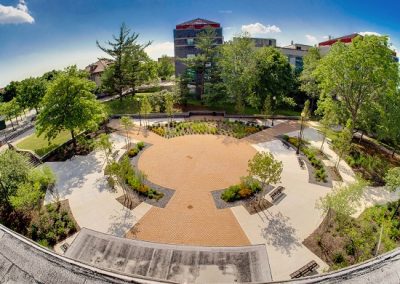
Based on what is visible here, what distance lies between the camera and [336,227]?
21.5 m

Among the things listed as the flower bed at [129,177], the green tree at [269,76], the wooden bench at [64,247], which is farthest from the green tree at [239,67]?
the wooden bench at [64,247]

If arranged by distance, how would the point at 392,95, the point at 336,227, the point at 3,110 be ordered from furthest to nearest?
the point at 3,110 < the point at 392,95 < the point at 336,227

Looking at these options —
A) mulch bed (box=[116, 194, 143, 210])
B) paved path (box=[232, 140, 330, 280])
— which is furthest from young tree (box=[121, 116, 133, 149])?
paved path (box=[232, 140, 330, 280])

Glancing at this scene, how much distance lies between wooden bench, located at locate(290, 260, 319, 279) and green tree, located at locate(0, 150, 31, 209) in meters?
22.3

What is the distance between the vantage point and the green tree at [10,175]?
23016 mm

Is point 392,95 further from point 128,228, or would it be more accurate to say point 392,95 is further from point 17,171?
point 17,171

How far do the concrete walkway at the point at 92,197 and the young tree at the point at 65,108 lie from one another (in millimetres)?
4033

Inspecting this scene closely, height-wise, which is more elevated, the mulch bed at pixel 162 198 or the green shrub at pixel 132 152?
the green shrub at pixel 132 152

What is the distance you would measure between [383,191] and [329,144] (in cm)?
1092

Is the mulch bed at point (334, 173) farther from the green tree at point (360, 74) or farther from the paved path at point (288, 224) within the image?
the green tree at point (360, 74)

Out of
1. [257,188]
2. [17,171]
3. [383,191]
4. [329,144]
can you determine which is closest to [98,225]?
[17,171]

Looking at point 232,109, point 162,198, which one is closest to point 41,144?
point 162,198

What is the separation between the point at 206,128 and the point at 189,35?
84.6ft

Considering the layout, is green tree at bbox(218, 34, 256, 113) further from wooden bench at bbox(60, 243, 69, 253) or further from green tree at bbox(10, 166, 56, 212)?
wooden bench at bbox(60, 243, 69, 253)
